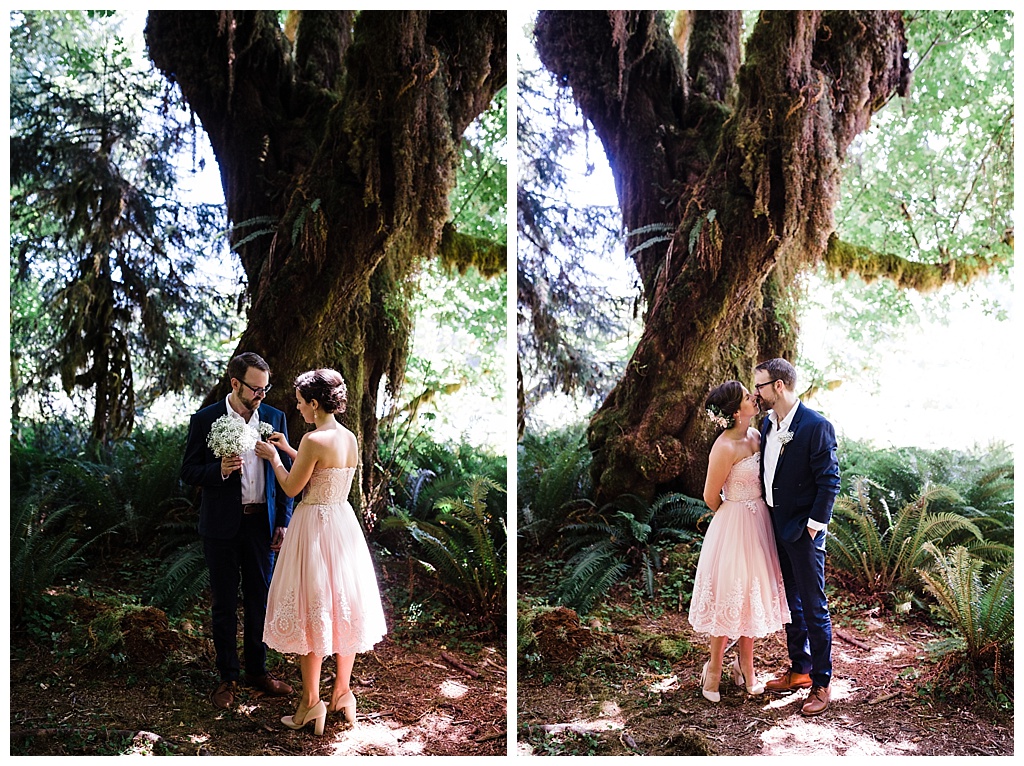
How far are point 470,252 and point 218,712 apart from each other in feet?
7.37

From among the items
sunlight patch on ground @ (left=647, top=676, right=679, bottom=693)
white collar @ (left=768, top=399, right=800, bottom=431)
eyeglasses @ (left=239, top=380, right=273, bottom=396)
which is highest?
eyeglasses @ (left=239, top=380, right=273, bottom=396)

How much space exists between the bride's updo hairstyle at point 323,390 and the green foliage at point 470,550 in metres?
0.68

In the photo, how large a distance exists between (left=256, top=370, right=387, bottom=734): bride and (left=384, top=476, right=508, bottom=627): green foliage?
39 cm

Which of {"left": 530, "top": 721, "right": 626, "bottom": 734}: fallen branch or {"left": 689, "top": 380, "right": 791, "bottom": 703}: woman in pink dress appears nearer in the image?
{"left": 689, "top": 380, "right": 791, "bottom": 703}: woman in pink dress

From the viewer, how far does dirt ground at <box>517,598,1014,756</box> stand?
2.94 meters

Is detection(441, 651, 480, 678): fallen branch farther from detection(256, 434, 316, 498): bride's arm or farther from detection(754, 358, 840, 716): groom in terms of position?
detection(754, 358, 840, 716): groom

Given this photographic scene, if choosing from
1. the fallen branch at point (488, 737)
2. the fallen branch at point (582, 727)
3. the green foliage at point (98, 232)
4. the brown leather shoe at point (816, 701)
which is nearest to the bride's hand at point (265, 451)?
the green foliage at point (98, 232)

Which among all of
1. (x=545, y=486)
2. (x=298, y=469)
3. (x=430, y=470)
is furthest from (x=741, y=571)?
(x=298, y=469)

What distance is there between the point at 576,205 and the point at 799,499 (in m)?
1.63

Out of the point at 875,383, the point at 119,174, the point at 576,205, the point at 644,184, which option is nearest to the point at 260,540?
the point at 119,174

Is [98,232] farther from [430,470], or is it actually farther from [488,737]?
[488,737]

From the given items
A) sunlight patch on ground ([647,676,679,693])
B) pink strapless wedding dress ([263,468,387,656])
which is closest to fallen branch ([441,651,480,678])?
pink strapless wedding dress ([263,468,387,656])

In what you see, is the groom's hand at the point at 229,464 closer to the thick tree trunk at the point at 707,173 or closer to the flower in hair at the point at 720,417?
the thick tree trunk at the point at 707,173

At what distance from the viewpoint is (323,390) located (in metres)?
2.76
